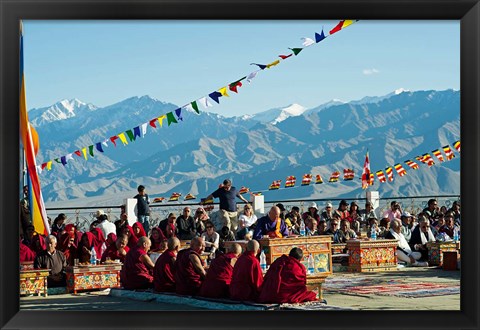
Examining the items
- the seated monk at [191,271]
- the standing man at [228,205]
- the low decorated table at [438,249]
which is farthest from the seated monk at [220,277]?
the standing man at [228,205]

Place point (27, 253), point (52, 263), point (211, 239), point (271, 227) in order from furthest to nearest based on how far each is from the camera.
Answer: point (211, 239) < point (271, 227) < point (27, 253) < point (52, 263)

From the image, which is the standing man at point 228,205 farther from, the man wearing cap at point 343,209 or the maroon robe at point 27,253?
the maroon robe at point 27,253

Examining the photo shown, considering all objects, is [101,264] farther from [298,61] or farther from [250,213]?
[298,61]

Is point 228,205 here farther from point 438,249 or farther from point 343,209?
point 438,249

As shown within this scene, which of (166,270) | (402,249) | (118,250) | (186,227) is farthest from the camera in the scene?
(186,227)

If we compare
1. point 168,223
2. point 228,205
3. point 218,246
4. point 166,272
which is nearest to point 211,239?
point 218,246

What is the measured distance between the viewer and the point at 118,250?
1503 centimetres

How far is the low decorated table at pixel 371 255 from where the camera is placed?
16484mm

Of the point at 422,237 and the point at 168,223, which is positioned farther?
the point at 422,237

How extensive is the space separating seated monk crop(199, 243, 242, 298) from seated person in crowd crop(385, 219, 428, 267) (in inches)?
214

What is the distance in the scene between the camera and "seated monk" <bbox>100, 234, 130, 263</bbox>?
49.0 feet
